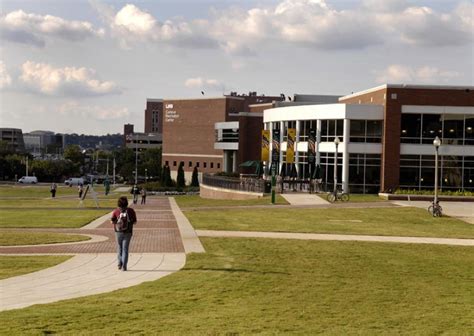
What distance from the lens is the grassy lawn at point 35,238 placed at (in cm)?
2069

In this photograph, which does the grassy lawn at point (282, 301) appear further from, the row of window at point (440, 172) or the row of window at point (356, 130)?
the row of window at point (356, 130)

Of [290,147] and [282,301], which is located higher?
[290,147]

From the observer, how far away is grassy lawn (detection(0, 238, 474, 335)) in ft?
34.1

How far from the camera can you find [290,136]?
53.8 metres

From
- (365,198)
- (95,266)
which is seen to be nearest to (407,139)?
(365,198)

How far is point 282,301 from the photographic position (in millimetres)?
12555

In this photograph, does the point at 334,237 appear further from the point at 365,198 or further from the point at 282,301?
the point at 365,198

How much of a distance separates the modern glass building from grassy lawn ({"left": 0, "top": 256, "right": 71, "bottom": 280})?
3521 cm

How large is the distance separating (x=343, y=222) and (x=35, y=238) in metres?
14.0

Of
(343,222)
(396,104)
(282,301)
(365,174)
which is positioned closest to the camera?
(282,301)

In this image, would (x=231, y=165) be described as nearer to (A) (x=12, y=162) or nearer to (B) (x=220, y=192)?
(B) (x=220, y=192)

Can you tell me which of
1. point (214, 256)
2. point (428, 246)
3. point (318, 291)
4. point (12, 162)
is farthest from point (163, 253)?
point (12, 162)

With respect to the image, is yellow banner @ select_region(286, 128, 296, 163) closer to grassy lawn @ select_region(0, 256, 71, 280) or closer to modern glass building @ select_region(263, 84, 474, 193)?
modern glass building @ select_region(263, 84, 474, 193)

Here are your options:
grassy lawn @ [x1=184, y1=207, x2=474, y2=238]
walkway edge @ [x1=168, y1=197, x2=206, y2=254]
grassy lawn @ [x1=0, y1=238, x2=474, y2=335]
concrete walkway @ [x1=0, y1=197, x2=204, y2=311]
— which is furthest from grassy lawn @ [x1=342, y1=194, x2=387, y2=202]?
grassy lawn @ [x1=0, y1=238, x2=474, y2=335]
